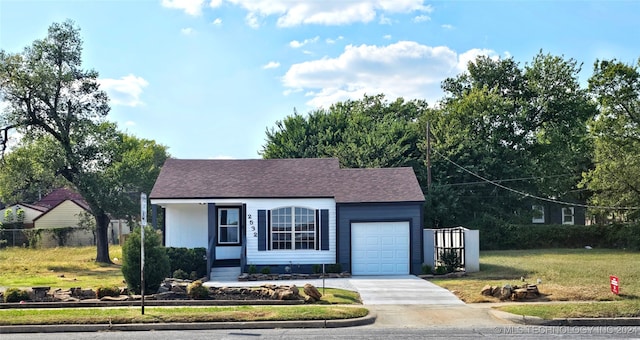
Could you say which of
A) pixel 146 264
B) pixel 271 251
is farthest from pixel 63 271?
pixel 146 264

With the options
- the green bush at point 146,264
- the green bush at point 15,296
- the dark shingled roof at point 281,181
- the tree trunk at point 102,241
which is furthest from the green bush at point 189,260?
the tree trunk at point 102,241

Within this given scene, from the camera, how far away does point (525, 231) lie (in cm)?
4209

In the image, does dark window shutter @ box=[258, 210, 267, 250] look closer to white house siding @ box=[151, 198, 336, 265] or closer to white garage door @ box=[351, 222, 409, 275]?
white house siding @ box=[151, 198, 336, 265]

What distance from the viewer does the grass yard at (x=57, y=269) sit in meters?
22.8

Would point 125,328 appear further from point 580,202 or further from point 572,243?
point 580,202

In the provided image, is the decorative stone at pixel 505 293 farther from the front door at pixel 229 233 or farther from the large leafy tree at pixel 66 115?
the large leafy tree at pixel 66 115

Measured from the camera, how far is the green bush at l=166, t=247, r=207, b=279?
914 inches

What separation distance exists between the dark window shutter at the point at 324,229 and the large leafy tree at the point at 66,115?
1359cm

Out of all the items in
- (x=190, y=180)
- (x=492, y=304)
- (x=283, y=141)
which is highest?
(x=283, y=141)

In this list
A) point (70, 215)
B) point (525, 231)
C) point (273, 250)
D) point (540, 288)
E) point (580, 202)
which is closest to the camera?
point (540, 288)

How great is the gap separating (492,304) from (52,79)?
2548 centimetres

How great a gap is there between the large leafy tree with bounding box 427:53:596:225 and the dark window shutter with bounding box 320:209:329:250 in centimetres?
1591

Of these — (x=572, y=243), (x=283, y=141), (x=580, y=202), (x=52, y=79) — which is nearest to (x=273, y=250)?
(x=52, y=79)

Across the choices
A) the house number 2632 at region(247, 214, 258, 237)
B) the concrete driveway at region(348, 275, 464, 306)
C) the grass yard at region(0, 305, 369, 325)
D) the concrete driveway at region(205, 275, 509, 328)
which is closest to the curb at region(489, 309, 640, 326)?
the concrete driveway at region(205, 275, 509, 328)
